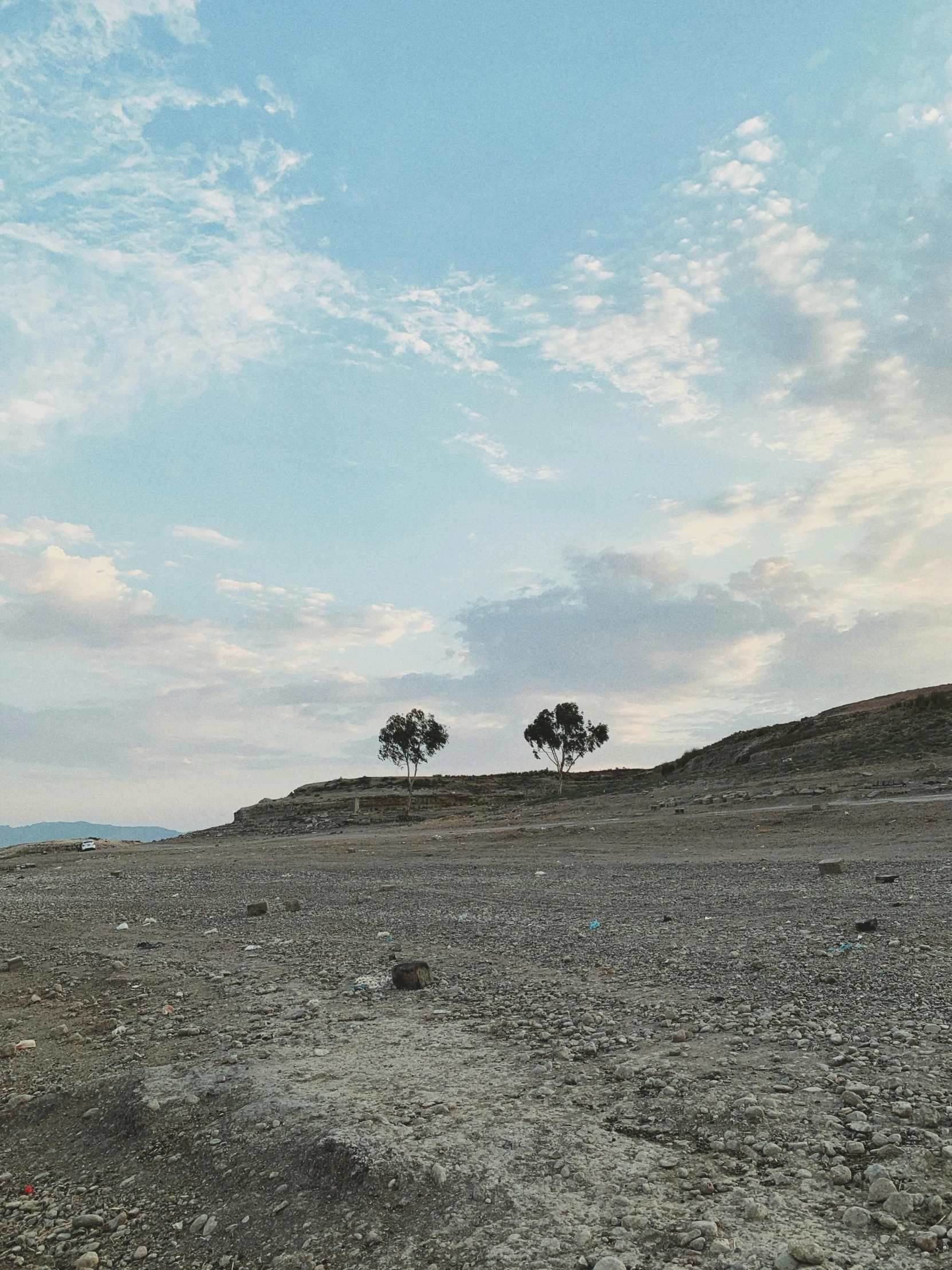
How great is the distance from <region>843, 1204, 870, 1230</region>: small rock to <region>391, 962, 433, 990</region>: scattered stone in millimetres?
4832

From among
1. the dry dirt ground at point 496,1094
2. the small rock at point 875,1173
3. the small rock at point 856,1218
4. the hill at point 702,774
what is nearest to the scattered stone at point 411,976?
the dry dirt ground at point 496,1094

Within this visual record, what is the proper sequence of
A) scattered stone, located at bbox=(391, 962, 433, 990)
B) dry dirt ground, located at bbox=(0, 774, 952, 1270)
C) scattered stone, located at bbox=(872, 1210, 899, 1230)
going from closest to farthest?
scattered stone, located at bbox=(872, 1210, 899, 1230)
dry dirt ground, located at bbox=(0, 774, 952, 1270)
scattered stone, located at bbox=(391, 962, 433, 990)

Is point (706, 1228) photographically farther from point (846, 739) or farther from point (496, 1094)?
point (846, 739)

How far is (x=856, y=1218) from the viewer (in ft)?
11.3

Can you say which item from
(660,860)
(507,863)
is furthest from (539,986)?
(507,863)

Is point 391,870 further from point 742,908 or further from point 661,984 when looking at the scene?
point 661,984

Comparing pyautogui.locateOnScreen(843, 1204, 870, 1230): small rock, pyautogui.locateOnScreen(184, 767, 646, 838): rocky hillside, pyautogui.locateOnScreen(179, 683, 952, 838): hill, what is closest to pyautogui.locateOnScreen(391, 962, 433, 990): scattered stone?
pyautogui.locateOnScreen(843, 1204, 870, 1230): small rock

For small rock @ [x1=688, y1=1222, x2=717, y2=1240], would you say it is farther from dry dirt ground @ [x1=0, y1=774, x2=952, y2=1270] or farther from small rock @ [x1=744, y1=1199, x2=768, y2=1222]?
small rock @ [x1=744, y1=1199, x2=768, y2=1222]

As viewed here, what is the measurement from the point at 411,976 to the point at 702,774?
1431 inches

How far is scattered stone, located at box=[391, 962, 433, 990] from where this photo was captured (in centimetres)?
773

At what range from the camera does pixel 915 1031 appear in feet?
17.9

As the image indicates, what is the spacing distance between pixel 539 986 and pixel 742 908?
5.15m

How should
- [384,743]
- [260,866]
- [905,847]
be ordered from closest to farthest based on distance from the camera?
[905,847] → [260,866] → [384,743]

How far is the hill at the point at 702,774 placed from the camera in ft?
112
